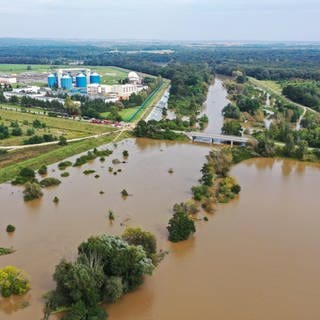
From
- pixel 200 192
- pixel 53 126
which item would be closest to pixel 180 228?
pixel 200 192

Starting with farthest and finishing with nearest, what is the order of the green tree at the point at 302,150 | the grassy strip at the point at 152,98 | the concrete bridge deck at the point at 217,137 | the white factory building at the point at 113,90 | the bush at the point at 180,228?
the white factory building at the point at 113,90 < the grassy strip at the point at 152,98 < the concrete bridge deck at the point at 217,137 < the green tree at the point at 302,150 < the bush at the point at 180,228

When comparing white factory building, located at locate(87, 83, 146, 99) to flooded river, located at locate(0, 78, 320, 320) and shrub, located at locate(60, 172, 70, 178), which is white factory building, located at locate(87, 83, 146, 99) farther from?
shrub, located at locate(60, 172, 70, 178)

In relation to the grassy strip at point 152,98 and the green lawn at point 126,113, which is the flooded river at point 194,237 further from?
the grassy strip at point 152,98

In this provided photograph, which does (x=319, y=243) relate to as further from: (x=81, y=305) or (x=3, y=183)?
(x=3, y=183)

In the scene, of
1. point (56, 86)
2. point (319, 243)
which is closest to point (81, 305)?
point (319, 243)

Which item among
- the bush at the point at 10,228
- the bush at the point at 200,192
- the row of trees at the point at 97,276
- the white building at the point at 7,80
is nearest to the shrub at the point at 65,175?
the bush at the point at 10,228

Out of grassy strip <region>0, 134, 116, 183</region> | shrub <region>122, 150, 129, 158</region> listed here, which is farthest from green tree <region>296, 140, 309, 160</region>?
grassy strip <region>0, 134, 116, 183</region>
